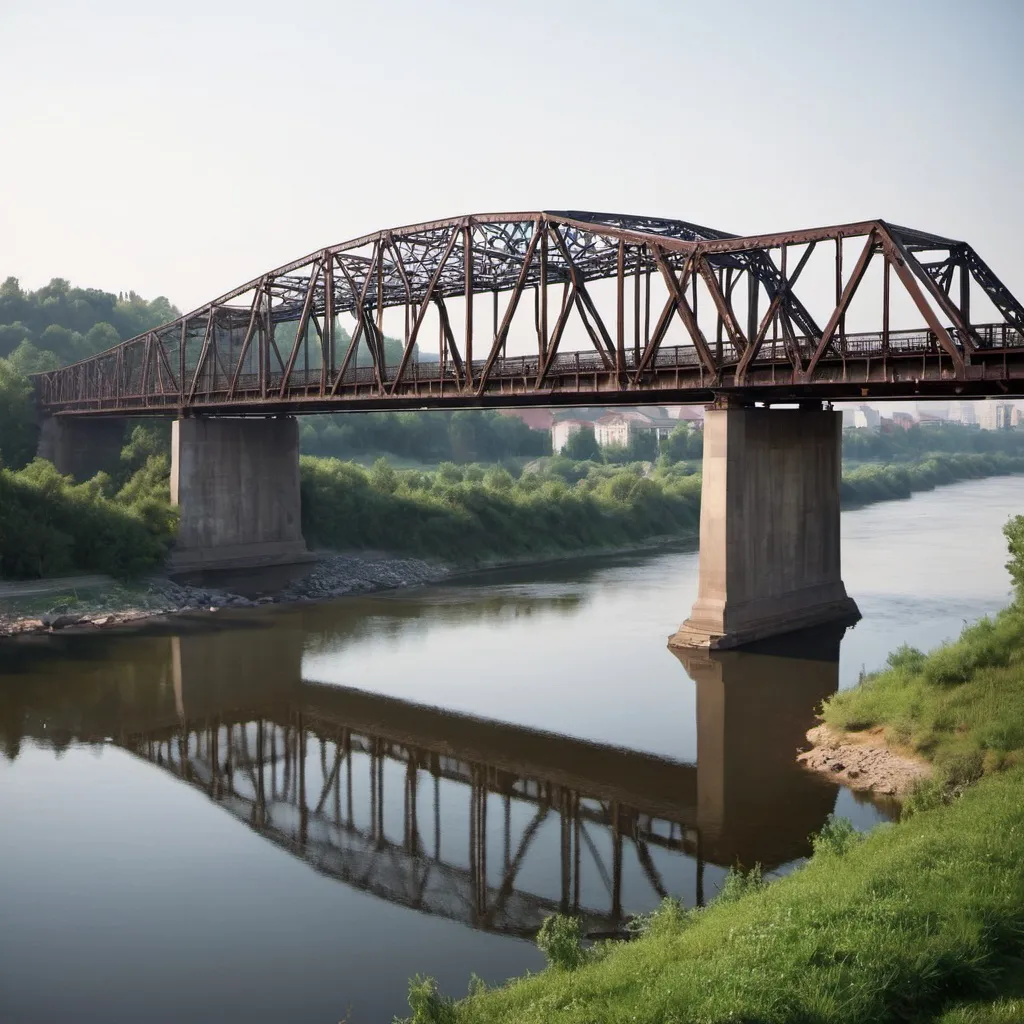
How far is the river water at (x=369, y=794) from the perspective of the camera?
51.9 ft

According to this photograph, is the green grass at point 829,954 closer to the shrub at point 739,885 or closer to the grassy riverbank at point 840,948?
the grassy riverbank at point 840,948

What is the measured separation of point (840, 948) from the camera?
478 inches

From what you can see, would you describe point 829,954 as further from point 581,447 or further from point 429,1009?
point 581,447

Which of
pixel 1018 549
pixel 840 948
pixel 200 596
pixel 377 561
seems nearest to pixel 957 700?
pixel 1018 549

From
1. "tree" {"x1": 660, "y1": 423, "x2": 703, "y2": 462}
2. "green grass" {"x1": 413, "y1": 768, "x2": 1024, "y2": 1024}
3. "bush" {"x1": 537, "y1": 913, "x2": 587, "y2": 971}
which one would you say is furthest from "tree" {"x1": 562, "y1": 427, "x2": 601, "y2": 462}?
"bush" {"x1": 537, "y1": 913, "x2": 587, "y2": 971}

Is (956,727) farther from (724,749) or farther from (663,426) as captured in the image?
(663,426)

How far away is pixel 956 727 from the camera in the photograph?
75.9 feet

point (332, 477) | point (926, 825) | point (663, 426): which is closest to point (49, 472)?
point (332, 477)

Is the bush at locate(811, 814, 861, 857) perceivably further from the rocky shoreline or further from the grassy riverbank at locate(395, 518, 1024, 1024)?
the rocky shoreline

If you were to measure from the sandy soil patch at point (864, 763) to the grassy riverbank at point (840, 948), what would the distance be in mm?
3934

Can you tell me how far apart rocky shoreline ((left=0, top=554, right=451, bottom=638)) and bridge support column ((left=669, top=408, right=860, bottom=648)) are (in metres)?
20.7

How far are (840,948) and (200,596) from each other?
3996cm

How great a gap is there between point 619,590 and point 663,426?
114 meters

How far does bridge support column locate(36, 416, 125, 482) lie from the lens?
7306 centimetres
